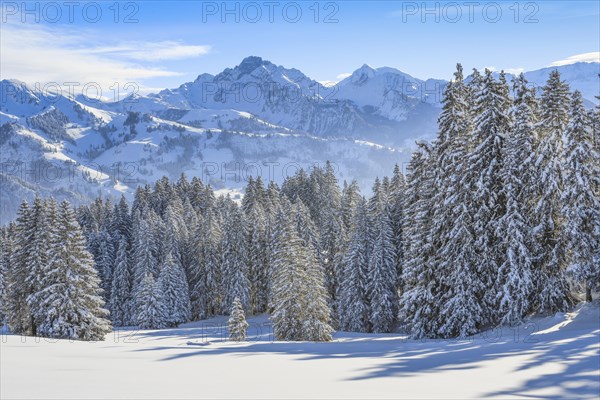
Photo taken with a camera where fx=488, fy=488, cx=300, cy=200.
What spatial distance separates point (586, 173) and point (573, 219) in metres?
2.49

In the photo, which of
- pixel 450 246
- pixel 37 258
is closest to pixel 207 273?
pixel 37 258

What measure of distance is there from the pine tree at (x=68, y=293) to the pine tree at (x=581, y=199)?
30.4 m

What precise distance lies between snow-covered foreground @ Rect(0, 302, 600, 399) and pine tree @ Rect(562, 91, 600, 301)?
9.97m

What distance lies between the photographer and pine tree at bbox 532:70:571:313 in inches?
984

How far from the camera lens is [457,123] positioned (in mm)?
29859

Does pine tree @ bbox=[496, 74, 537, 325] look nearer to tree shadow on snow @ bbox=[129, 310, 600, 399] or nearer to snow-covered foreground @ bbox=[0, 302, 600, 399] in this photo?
tree shadow on snow @ bbox=[129, 310, 600, 399]

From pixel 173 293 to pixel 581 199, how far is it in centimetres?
5045

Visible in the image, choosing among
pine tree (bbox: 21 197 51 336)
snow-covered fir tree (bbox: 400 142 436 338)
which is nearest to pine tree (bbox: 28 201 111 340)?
pine tree (bbox: 21 197 51 336)

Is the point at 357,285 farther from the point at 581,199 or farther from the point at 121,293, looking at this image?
the point at 121,293

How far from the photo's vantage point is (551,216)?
85.0 feet

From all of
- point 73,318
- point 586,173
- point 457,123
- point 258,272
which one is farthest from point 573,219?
point 258,272

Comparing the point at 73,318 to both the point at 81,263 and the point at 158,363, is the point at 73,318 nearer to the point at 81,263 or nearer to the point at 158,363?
the point at 81,263

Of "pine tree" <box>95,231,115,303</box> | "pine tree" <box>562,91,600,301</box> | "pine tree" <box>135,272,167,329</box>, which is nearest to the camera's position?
"pine tree" <box>562,91,600,301</box>

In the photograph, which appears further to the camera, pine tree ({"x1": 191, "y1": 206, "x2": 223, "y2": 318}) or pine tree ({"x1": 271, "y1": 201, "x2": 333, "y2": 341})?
pine tree ({"x1": 191, "y1": 206, "x2": 223, "y2": 318})
